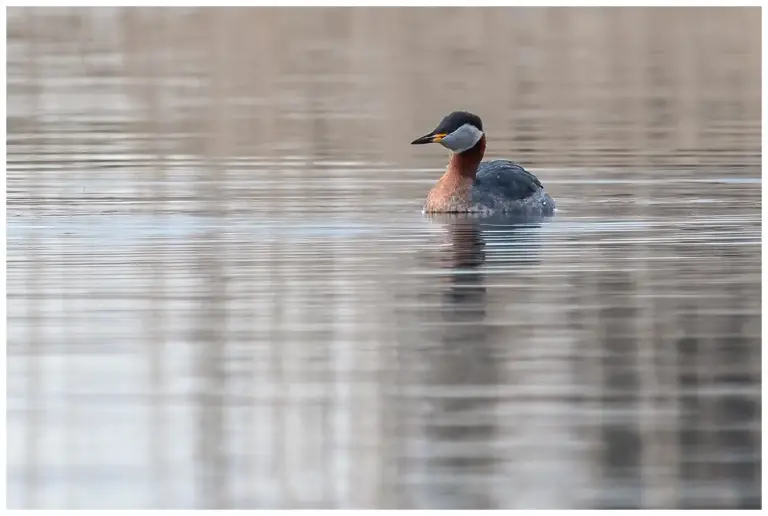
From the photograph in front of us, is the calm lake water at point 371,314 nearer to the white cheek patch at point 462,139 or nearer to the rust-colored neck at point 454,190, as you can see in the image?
the rust-colored neck at point 454,190

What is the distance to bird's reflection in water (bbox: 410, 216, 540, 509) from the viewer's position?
857 cm

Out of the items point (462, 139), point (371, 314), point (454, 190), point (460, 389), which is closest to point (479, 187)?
point (454, 190)

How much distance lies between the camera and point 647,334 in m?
11.9

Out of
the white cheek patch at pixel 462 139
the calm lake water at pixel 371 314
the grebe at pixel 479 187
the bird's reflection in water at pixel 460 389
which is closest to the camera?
the bird's reflection in water at pixel 460 389

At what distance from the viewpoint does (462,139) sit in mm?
20281

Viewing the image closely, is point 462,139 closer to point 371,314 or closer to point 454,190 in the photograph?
point 454,190

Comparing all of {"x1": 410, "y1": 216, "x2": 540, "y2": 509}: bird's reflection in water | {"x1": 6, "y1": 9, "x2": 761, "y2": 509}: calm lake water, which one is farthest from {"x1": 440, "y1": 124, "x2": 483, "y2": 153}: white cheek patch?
{"x1": 410, "y1": 216, "x2": 540, "y2": 509}: bird's reflection in water

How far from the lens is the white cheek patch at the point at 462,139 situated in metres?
20.2

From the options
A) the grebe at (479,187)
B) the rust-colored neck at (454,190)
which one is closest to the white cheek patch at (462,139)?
the grebe at (479,187)

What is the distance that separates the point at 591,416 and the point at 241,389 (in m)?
1.78

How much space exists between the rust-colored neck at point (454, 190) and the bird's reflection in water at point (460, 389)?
3272mm

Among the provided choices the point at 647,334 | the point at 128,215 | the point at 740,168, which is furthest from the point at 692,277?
the point at 740,168

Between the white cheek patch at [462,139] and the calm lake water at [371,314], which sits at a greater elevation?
the white cheek patch at [462,139]

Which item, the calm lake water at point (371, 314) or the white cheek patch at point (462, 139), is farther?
the white cheek patch at point (462, 139)
